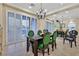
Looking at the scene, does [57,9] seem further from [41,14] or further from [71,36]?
[71,36]

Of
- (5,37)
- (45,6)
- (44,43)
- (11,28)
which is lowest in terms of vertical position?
(44,43)

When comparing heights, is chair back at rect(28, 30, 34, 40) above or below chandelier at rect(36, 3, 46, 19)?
below

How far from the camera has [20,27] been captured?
2506 millimetres

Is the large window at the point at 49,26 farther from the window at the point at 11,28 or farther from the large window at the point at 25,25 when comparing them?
the window at the point at 11,28

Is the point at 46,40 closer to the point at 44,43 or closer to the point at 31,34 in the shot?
the point at 44,43

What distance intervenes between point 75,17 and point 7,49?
4.75 ft

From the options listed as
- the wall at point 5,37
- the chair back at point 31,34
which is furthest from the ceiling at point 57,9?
the chair back at point 31,34

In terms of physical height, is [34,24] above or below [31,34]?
above

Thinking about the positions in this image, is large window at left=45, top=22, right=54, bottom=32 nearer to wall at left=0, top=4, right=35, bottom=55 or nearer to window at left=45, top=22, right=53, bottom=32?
window at left=45, top=22, right=53, bottom=32

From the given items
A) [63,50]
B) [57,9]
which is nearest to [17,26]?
[57,9]

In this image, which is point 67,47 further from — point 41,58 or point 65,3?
point 65,3

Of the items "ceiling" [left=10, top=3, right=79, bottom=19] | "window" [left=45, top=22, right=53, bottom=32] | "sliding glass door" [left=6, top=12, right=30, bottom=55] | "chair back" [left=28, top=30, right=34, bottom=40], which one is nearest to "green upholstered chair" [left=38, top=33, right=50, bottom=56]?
"window" [left=45, top=22, right=53, bottom=32]

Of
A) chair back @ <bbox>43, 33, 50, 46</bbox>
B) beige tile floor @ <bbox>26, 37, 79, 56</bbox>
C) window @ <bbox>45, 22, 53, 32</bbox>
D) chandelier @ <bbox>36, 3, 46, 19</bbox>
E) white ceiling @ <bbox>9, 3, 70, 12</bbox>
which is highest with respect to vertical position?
white ceiling @ <bbox>9, 3, 70, 12</bbox>

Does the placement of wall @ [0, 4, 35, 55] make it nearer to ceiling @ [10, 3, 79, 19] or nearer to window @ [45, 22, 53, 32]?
ceiling @ [10, 3, 79, 19]
